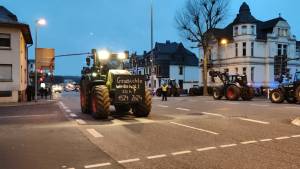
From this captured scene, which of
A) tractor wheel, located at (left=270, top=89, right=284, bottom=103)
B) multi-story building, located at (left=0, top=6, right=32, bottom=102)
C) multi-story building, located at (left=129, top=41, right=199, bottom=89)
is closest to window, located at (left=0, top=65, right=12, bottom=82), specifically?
multi-story building, located at (left=0, top=6, right=32, bottom=102)

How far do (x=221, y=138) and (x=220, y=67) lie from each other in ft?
191

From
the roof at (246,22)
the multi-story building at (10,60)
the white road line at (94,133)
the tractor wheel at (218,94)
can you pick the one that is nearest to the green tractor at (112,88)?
the white road line at (94,133)

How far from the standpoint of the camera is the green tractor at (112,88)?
17.4 meters

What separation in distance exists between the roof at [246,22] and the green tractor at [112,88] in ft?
151

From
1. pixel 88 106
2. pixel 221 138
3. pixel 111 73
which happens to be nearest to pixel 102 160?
pixel 221 138

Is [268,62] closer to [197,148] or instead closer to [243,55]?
[243,55]

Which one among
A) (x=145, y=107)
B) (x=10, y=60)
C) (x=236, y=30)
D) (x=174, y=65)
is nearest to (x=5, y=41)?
(x=10, y=60)

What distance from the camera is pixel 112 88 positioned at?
1817cm

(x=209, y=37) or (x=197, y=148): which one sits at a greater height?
(x=209, y=37)

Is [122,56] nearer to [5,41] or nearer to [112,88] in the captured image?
[112,88]

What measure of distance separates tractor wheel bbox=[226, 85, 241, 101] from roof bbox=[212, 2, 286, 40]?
2917cm

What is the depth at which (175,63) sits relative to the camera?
9288 centimetres

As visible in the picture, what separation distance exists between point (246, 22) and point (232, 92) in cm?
3090

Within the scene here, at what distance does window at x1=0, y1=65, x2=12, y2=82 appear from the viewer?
1452 inches
